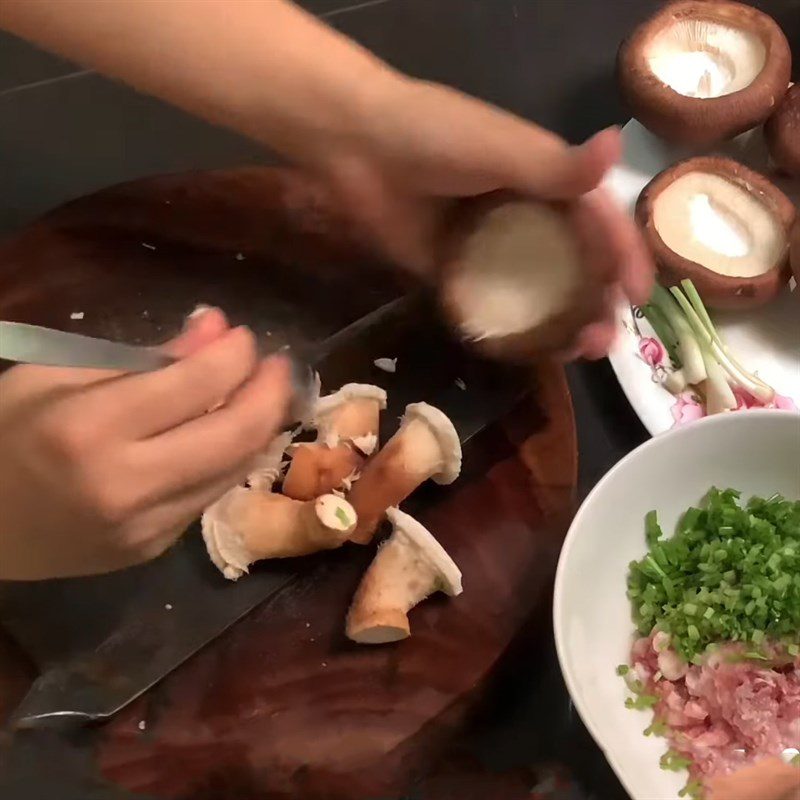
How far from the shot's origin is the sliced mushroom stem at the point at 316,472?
57 centimetres

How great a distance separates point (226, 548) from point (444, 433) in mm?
143

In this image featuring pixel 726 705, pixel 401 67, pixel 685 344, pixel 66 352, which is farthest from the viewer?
pixel 401 67

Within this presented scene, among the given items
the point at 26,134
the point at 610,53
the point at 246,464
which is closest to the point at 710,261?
the point at 610,53

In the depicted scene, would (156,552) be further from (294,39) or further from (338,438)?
(294,39)

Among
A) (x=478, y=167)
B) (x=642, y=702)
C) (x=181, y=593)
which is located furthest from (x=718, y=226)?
(x=181, y=593)

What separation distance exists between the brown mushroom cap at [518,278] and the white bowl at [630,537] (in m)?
0.09

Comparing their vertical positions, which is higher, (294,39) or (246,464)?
(294,39)

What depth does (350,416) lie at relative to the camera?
0.58 meters

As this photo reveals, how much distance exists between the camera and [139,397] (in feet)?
1.45

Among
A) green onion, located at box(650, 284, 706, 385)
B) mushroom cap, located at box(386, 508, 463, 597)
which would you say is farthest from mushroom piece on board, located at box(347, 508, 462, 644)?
green onion, located at box(650, 284, 706, 385)

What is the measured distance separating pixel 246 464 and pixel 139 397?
0.24ft

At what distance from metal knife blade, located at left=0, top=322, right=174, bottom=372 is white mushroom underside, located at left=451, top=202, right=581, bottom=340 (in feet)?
0.62

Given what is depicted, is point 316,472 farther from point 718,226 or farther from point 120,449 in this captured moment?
point 718,226

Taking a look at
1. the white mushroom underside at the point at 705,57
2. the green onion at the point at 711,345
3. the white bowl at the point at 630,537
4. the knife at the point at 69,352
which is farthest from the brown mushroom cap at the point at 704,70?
the knife at the point at 69,352
